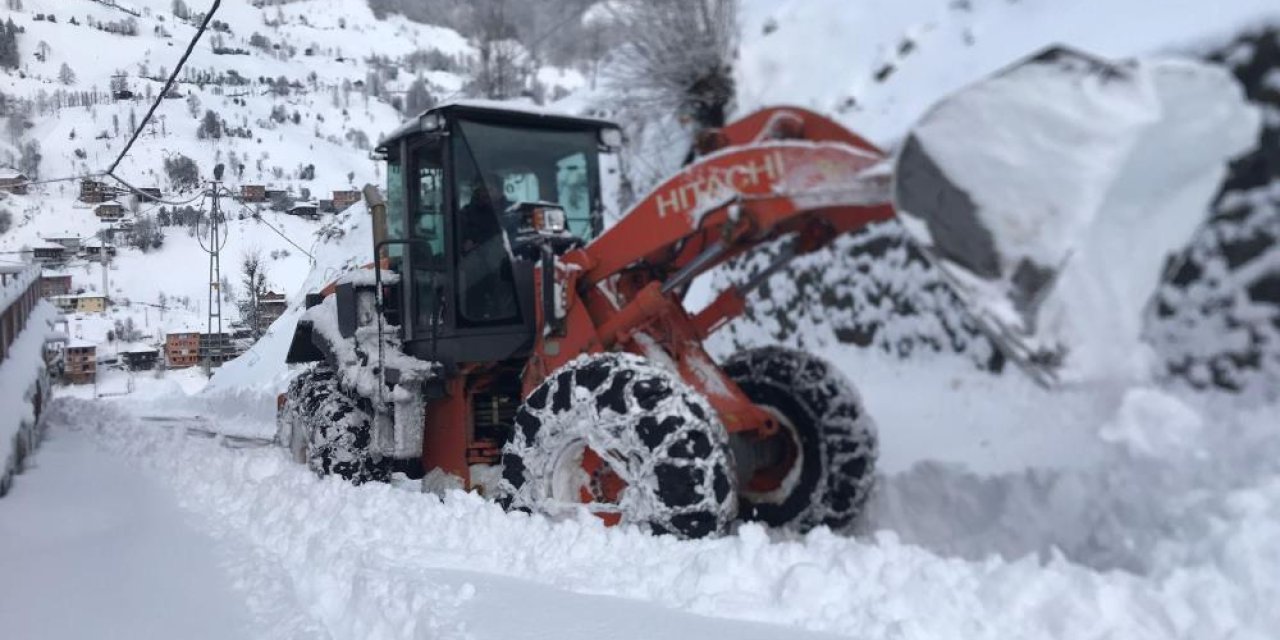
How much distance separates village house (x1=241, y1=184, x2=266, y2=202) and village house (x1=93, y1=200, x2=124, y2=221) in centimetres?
88

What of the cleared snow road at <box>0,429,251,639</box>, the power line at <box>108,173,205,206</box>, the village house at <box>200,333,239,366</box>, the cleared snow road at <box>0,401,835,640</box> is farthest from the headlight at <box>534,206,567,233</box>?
the village house at <box>200,333,239,366</box>

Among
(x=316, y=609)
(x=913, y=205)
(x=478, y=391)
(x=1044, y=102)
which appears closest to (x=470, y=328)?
(x=478, y=391)

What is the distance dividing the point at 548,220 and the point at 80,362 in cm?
999

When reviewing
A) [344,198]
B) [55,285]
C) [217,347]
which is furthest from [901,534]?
[55,285]

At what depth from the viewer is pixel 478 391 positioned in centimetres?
533

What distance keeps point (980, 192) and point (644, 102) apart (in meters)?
2.70

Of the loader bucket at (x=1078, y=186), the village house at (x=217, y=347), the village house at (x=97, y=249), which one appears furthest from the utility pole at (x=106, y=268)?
the loader bucket at (x=1078, y=186)

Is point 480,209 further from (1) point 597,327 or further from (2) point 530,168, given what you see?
(1) point 597,327

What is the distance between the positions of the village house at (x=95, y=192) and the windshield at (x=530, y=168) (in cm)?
391

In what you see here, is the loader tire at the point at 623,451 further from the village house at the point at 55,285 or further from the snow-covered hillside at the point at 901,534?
the village house at the point at 55,285

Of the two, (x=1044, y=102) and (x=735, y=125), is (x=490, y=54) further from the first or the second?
(x=1044, y=102)

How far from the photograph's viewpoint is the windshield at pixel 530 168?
493 centimetres

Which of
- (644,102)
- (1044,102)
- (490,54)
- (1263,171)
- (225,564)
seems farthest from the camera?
(490,54)

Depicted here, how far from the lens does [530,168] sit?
5.15 metres
